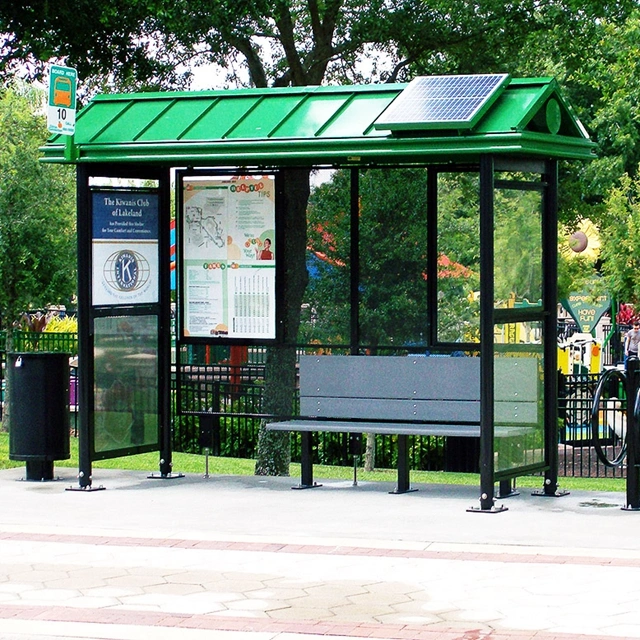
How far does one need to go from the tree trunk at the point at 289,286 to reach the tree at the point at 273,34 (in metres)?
0.06

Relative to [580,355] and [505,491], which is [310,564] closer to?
[505,491]

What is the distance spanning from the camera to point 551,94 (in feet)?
33.6

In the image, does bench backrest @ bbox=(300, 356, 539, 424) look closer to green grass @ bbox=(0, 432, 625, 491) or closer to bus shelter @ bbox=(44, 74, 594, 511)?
bus shelter @ bbox=(44, 74, 594, 511)

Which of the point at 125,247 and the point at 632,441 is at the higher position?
the point at 125,247

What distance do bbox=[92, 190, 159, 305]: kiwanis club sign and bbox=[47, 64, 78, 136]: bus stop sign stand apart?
66 cm

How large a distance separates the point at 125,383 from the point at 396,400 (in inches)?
88.6

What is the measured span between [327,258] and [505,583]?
5.00m

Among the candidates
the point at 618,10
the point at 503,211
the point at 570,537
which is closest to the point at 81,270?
the point at 503,211

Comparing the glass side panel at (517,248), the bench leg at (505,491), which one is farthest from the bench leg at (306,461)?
the glass side panel at (517,248)

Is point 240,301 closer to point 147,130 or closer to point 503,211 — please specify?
point 147,130

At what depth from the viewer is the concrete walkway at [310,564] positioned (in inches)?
→ 270

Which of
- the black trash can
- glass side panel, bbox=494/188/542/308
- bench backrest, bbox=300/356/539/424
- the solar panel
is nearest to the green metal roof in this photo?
the solar panel

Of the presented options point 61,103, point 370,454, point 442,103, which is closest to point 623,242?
point 370,454

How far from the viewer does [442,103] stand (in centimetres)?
1000
